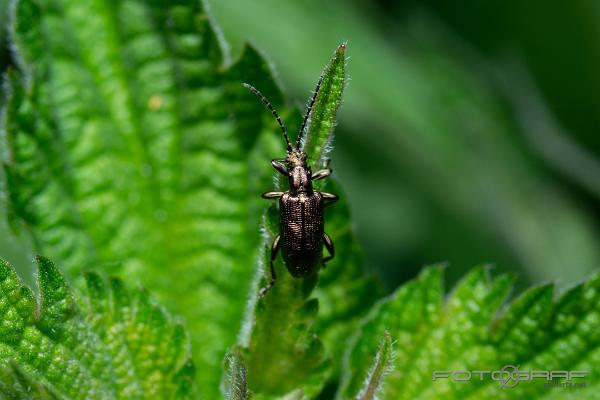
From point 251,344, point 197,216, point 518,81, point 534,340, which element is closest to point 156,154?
point 197,216

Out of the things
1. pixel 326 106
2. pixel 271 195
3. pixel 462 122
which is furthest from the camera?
pixel 462 122

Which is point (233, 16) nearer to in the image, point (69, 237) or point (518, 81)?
point (518, 81)

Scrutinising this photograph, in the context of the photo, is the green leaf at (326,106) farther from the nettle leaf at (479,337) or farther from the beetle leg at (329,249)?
the nettle leaf at (479,337)

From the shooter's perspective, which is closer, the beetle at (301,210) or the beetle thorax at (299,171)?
the beetle at (301,210)

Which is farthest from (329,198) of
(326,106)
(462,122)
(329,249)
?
(462,122)
